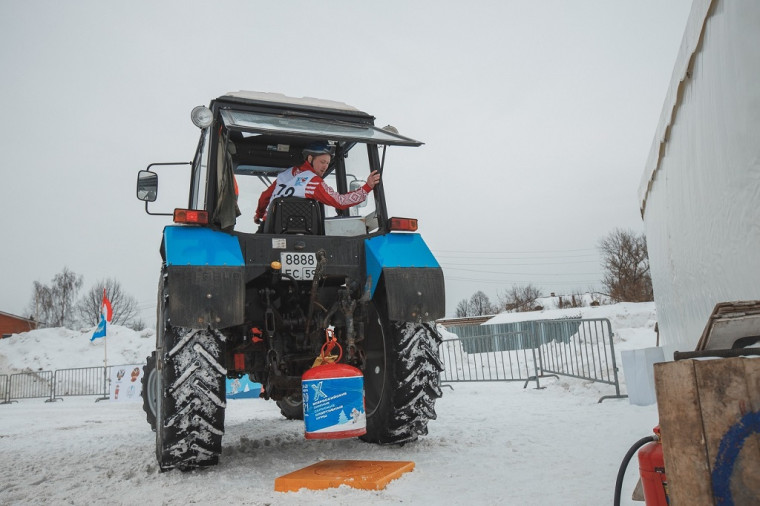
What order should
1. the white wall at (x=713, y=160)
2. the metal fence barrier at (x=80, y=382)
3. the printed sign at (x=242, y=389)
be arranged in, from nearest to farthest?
the white wall at (x=713, y=160) → the printed sign at (x=242, y=389) → the metal fence barrier at (x=80, y=382)

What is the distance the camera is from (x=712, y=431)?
50.5 inches

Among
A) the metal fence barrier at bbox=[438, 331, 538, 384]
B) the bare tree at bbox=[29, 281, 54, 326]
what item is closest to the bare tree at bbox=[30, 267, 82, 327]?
the bare tree at bbox=[29, 281, 54, 326]

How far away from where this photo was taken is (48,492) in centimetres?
345

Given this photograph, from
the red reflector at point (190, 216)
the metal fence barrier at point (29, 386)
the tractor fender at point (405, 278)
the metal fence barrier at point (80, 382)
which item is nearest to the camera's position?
the red reflector at point (190, 216)

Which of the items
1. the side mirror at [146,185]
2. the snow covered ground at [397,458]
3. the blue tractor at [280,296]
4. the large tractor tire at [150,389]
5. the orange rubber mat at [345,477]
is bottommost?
the snow covered ground at [397,458]

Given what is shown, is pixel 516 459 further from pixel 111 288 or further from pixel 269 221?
pixel 111 288

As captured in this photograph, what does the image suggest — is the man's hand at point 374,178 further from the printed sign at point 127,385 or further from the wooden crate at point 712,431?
the printed sign at point 127,385

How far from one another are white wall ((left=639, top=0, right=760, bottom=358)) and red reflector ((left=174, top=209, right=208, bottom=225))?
329 centimetres

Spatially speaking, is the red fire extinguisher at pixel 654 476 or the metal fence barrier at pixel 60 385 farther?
the metal fence barrier at pixel 60 385

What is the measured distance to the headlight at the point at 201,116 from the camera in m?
4.01

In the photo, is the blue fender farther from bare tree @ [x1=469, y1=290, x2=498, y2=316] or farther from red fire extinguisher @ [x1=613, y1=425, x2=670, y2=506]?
bare tree @ [x1=469, y1=290, x2=498, y2=316]

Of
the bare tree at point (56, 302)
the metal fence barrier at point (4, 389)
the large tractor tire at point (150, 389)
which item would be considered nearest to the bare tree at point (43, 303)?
the bare tree at point (56, 302)

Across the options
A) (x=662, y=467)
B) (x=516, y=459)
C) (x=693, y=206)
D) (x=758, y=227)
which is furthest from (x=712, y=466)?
(x=693, y=206)

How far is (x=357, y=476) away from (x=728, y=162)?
270cm
